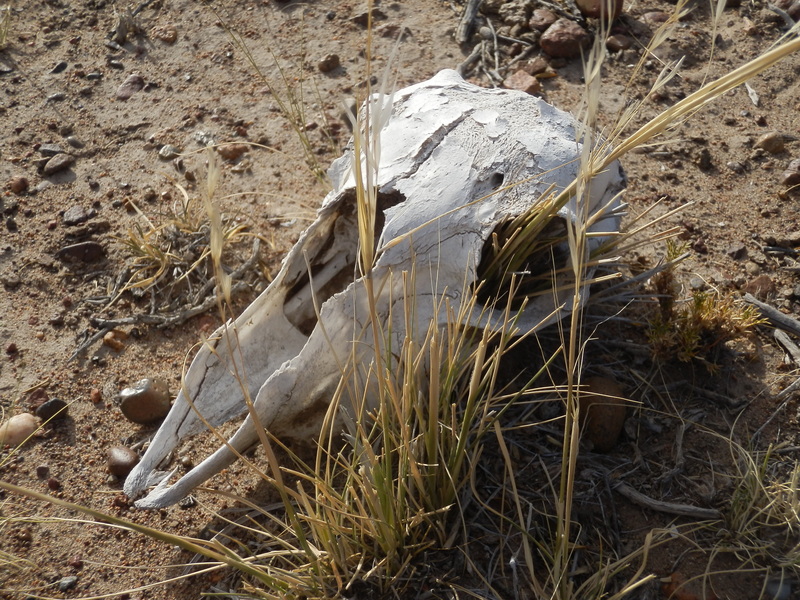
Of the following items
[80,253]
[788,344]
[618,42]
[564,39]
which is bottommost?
[788,344]

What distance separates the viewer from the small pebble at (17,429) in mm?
2465

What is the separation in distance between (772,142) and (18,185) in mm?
3602

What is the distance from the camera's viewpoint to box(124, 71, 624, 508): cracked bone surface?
79.6 inches

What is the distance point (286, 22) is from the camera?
4.08 m

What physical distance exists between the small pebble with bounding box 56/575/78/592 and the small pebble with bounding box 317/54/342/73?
280cm

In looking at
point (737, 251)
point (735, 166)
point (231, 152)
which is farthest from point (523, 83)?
point (231, 152)

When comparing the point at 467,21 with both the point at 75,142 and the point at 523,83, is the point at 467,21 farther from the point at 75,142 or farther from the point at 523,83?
the point at 75,142

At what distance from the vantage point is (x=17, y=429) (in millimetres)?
2488

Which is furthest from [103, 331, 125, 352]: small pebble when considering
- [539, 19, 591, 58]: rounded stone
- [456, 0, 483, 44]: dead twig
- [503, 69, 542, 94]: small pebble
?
[539, 19, 591, 58]: rounded stone

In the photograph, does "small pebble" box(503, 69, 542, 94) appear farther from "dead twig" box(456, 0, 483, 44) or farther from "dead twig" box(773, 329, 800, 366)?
"dead twig" box(773, 329, 800, 366)

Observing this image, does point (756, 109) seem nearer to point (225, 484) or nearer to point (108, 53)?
point (225, 484)

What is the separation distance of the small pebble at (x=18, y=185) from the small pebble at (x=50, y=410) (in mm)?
1304

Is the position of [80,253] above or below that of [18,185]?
below

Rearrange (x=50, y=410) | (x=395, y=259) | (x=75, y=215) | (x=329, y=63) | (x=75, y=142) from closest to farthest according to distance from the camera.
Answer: (x=395, y=259), (x=50, y=410), (x=75, y=215), (x=75, y=142), (x=329, y=63)
